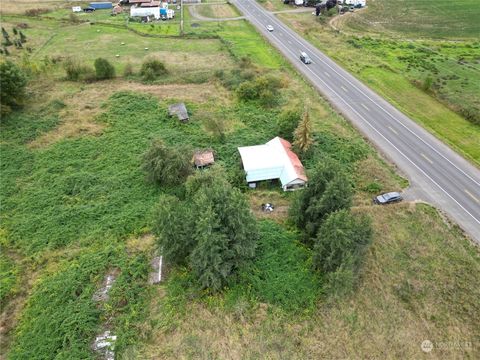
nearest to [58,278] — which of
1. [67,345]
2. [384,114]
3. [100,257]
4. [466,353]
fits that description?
[100,257]

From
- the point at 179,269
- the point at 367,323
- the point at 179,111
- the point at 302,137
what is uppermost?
the point at 302,137

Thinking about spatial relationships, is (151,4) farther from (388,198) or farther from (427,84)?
(388,198)

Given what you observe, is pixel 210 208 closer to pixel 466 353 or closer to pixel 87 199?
pixel 87 199

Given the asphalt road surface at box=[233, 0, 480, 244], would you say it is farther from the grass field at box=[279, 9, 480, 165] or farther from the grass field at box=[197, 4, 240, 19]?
the grass field at box=[197, 4, 240, 19]

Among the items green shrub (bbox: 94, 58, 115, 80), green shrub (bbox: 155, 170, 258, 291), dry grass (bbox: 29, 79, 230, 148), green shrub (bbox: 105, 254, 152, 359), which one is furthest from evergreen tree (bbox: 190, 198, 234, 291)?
green shrub (bbox: 94, 58, 115, 80)

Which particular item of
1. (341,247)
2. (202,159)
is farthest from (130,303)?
(202,159)

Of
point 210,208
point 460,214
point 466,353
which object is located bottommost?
point 466,353

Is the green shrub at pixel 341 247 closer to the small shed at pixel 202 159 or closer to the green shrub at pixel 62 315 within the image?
the small shed at pixel 202 159
